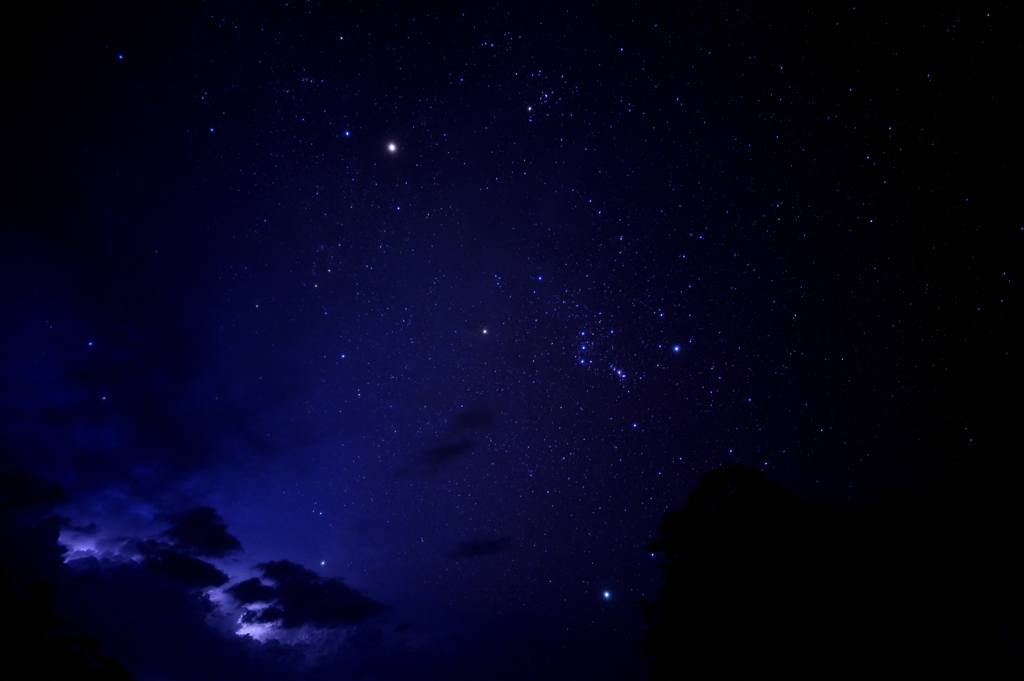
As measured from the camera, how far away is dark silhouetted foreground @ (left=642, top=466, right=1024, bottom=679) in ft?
15.5

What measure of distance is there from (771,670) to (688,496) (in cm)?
251

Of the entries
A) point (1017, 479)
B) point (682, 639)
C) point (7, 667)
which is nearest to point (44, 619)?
point (7, 667)

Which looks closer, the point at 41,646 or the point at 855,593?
the point at 855,593

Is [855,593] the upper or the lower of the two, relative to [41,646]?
lower

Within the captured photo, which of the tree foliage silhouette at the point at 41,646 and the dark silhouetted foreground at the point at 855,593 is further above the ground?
the tree foliage silhouette at the point at 41,646

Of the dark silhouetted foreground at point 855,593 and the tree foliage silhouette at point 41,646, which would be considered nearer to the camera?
the dark silhouetted foreground at point 855,593

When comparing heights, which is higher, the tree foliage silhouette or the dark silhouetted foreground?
→ the tree foliage silhouette

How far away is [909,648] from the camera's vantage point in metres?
4.74

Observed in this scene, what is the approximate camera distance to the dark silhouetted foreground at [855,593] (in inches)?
186

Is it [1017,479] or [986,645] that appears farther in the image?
[1017,479]

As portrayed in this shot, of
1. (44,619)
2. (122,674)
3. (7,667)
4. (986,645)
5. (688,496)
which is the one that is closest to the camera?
(986,645)

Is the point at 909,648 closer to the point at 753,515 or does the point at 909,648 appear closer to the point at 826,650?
the point at 826,650

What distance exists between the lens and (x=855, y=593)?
197 inches

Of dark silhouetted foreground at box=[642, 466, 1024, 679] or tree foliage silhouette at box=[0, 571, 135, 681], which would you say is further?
tree foliage silhouette at box=[0, 571, 135, 681]
